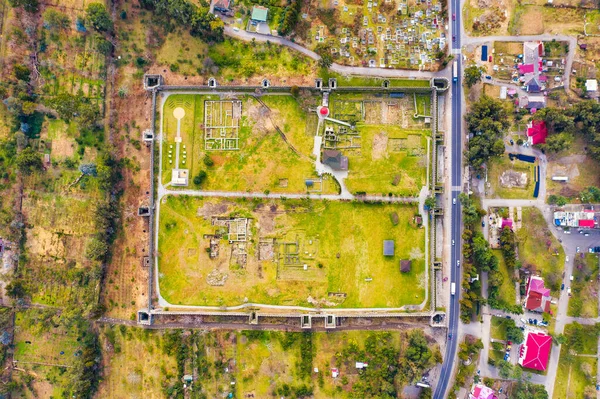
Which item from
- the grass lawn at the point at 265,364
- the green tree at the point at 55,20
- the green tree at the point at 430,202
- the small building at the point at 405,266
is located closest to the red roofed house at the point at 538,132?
the green tree at the point at 430,202

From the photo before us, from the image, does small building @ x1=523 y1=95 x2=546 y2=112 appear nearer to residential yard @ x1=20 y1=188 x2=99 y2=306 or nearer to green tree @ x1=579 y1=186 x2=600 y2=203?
green tree @ x1=579 y1=186 x2=600 y2=203

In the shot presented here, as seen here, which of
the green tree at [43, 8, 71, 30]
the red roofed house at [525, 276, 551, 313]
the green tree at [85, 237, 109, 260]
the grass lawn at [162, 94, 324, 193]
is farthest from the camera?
the grass lawn at [162, 94, 324, 193]

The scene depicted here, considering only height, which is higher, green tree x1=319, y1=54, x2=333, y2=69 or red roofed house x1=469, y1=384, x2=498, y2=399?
green tree x1=319, y1=54, x2=333, y2=69

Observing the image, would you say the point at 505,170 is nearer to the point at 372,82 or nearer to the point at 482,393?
the point at 372,82

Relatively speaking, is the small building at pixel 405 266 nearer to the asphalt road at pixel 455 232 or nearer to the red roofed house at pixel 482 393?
the asphalt road at pixel 455 232

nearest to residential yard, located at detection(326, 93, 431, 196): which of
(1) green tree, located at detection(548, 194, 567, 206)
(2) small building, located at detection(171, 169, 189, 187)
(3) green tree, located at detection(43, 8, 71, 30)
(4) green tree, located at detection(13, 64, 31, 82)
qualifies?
(1) green tree, located at detection(548, 194, 567, 206)

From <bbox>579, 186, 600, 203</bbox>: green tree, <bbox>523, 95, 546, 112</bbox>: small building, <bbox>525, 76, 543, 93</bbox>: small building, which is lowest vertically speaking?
<bbox>579, 186, 600, 203</bbox>: green tree

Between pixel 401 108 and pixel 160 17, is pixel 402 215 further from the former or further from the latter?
pixel 160 17
